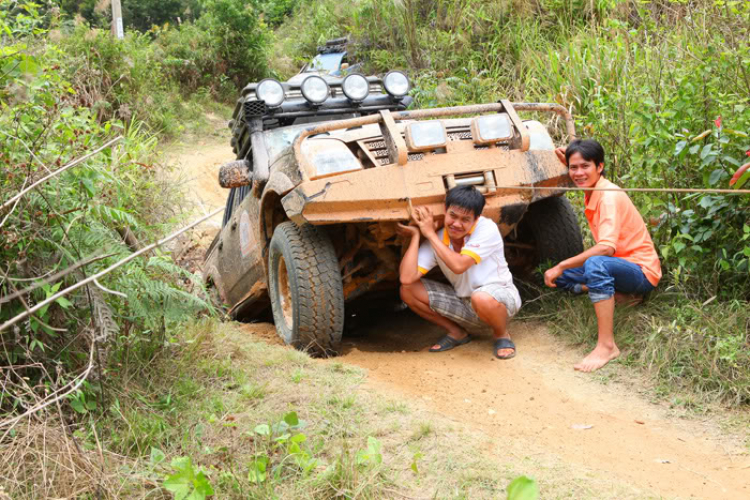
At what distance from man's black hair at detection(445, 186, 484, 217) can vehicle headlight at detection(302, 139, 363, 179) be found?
57 centimetres

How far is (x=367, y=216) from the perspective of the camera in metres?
4.23

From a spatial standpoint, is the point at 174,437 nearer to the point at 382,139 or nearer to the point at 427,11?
the point at 382,139

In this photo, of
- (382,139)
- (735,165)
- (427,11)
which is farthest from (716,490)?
(427,11)

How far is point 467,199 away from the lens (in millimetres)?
4215

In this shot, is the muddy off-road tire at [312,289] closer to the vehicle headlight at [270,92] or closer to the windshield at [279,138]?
the windshield at [279,138]

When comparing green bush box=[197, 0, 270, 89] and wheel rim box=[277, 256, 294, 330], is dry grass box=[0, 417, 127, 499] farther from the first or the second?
green bush box=[197, 0, 270, 89]

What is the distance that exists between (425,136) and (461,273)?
86cm

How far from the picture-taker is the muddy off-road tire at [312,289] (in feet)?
14.8

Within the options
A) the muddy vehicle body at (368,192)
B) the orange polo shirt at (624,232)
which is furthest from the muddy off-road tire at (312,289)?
the orange polo shirt at (624,232)

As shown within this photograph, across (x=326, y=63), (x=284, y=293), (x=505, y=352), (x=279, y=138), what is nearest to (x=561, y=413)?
(x=505, y=352)

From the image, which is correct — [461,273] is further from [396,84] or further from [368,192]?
[396,84]

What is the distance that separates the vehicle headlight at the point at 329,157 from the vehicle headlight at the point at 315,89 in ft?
3.93

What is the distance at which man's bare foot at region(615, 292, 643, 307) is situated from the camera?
4562 mm

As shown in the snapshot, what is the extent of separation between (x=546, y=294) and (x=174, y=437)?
297cm
